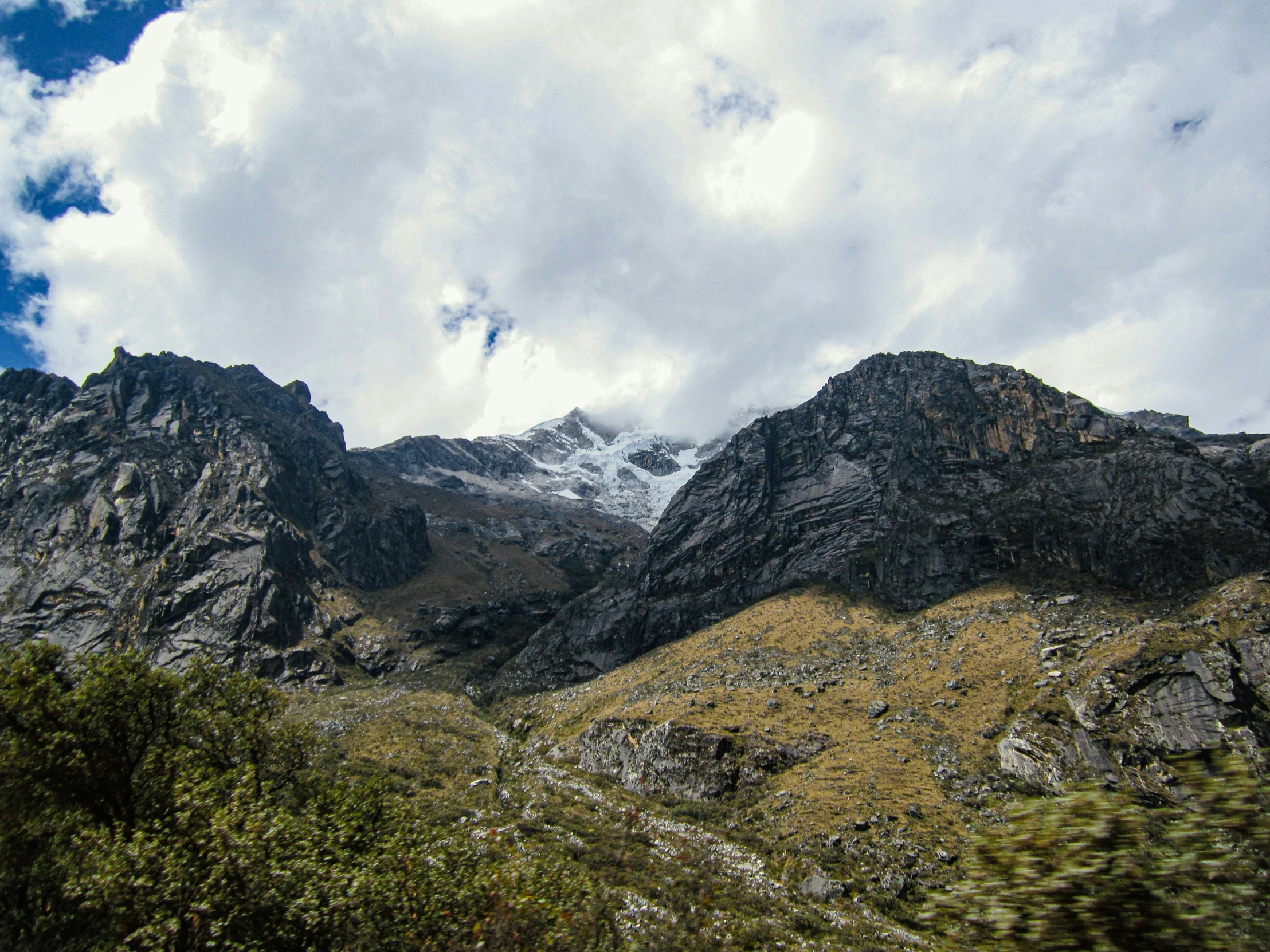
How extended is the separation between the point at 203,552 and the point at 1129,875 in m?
178

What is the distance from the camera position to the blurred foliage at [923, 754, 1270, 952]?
8711 millimetres

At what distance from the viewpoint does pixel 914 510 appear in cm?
12712

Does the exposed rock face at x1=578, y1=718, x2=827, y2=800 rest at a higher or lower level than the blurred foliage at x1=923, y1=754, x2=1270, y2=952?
lower

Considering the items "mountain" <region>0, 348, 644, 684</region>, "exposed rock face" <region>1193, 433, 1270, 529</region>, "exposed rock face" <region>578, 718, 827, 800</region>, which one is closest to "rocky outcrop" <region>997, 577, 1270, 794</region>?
"exposed rock face" <region>578, 718, 827, 800</region>

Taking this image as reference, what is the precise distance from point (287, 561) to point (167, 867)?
516 ft

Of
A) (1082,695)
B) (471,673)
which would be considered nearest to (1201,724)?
(1082,695)

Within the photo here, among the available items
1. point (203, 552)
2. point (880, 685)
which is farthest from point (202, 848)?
point (203, 552)

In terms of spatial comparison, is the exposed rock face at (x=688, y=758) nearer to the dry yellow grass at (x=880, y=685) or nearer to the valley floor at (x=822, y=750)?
the valley floor at (x=822, y=750)

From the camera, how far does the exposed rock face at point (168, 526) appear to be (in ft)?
422

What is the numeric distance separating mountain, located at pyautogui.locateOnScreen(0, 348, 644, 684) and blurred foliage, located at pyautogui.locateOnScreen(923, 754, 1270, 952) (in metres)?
143

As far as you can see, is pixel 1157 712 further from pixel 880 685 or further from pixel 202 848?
pixel 202 848

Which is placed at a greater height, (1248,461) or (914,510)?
(1248,461)

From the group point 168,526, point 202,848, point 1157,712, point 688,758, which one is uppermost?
point 168,526

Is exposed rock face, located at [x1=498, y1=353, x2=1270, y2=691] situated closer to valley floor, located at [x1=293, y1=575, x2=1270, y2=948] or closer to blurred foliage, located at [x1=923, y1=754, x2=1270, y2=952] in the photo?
valley floor, located at [x1=293, y1=575, x2=1270, y2=948]
